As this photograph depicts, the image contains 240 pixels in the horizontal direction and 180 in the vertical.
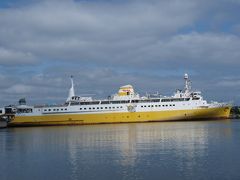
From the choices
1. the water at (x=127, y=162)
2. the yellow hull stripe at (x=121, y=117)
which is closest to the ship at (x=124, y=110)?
the yellow hull stripe at (x=121, y=117)

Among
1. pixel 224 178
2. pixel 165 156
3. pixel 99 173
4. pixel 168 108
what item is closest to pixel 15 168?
pixel 99 173

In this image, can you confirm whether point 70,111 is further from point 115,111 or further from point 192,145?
point 192,145

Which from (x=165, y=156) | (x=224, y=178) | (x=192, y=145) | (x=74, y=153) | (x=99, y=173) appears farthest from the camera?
(x=192, y=145)

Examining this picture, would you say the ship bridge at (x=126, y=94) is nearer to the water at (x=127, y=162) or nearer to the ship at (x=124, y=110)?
the ship at (x=124, y=110)

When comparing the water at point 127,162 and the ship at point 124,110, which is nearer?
the water at point 127,162

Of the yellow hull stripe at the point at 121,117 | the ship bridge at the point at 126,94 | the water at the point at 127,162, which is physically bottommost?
the water at the point at 127,162

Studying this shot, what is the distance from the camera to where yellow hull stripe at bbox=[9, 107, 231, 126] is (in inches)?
3157

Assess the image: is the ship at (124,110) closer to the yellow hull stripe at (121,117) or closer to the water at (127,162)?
the yellow hull stripe at (121,117)

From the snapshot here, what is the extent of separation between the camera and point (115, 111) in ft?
271

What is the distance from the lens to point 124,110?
3258 inches

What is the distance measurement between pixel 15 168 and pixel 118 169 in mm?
6291

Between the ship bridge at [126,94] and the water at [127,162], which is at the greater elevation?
the ship bridge at [126,94]

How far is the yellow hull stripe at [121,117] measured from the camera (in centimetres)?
8019

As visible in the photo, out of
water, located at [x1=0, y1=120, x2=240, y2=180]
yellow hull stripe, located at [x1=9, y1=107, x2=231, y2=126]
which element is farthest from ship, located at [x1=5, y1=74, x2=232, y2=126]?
water, located at [x1=0, y1=120, x2=240, y2=180]
